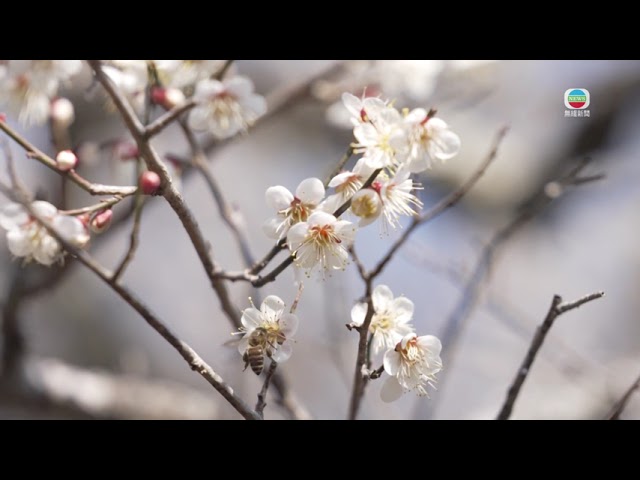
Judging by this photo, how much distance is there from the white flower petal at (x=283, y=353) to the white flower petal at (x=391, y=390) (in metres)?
0.14

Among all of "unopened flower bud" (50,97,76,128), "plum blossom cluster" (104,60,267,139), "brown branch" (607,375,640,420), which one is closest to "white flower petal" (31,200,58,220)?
"plum blossom cluster" (104,60,267,139)

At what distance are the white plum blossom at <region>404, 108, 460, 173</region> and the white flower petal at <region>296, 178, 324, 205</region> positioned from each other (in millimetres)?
112

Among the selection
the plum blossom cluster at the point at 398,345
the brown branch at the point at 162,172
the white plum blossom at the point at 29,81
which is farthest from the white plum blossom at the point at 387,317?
the white plum blossom at the point at 29,81

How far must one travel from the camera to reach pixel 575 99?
160 centimetres

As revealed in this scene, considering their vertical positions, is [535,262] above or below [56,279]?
above

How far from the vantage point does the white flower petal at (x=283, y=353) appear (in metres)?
0.88

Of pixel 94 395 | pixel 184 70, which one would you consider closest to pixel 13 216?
pixel 184 70

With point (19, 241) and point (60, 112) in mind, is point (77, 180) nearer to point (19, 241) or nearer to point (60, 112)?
point (19, 241)

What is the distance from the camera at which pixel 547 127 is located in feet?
11.2

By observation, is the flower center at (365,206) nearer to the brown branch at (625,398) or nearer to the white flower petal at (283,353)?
the white flower petal at (283,353)

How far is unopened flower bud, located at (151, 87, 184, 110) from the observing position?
46.9 inches
